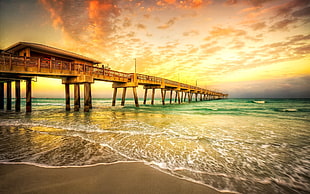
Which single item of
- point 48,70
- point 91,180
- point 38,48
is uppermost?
point 38,48

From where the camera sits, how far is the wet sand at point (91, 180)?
7.11 feet

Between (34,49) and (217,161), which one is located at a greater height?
(34,49)

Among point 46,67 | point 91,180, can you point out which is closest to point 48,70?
point 46,67

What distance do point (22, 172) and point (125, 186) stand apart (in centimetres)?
231

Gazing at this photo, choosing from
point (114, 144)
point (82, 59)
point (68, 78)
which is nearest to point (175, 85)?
point (82, 59)

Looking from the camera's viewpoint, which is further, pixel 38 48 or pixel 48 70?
pixel 38 48

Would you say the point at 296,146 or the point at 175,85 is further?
the point at 175,85

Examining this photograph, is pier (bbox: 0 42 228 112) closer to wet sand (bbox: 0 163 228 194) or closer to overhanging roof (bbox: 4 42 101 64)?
overhanging roof (bbox: 4 42 101 64)

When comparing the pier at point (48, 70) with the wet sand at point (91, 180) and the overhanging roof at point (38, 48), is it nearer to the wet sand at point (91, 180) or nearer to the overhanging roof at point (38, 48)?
the overhanging roof at point (38, 48)

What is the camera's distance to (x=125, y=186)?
2.27m

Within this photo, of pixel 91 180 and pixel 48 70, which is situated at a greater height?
pixel 48 70

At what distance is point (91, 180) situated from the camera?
2.44 meters

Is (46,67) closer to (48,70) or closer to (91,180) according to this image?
(48,70)

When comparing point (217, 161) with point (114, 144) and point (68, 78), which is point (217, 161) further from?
point (68, 78)
